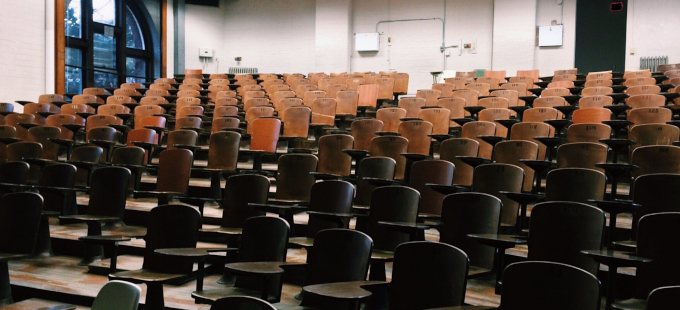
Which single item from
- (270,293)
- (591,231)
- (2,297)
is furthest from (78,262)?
(591,231)

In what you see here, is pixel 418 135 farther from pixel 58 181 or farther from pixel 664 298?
pixel 664 298

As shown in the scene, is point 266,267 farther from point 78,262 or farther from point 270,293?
point 78,262

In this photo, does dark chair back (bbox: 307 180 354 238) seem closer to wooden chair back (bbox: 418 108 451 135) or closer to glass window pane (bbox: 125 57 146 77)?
wooden chair back (bbox: 418 108 451 135)

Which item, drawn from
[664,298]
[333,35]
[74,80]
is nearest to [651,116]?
[664,298]

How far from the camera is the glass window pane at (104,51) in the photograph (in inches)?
370

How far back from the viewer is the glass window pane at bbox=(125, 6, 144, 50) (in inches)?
396

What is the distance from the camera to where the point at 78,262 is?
342cm

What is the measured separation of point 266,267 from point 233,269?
122 millimetres

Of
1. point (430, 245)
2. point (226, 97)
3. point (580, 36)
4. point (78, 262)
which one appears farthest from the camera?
point (580, 36)

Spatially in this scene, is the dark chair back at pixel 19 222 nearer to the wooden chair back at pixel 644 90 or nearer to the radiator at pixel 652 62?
the wooden chair back at pixel 644 90

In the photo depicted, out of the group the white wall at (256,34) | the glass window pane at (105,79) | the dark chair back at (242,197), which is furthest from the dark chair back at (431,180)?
the white wall at (256,34)

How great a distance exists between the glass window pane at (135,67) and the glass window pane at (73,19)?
3.85ft

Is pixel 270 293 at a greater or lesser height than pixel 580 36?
lesser

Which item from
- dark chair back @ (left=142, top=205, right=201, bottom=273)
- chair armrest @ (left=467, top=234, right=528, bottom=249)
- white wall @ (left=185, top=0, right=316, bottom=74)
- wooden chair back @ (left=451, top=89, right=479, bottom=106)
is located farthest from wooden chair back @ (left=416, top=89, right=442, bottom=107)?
white wall @ (left=185, top=0, right=316, bottom=74)
